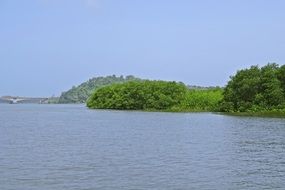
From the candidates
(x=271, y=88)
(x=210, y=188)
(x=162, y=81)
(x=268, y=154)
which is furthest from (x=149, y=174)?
(x=162, y=81)

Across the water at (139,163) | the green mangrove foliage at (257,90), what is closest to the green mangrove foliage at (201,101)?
the green mangrove foliage at (257,90)

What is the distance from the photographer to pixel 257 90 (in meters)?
107

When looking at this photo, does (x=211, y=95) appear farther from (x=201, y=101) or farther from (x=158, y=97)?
(x=158, y=97)

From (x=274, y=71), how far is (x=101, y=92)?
7088 centimetres

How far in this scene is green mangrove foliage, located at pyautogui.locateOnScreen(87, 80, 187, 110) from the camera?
460 ft

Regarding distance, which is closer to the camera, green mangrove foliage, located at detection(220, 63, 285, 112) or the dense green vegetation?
green mangrove foliage, located at detection(220, 63, 285, 112)

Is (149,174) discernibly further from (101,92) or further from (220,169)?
(101,92)

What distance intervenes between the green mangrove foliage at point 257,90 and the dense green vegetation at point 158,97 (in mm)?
14689

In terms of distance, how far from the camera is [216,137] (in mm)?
48875

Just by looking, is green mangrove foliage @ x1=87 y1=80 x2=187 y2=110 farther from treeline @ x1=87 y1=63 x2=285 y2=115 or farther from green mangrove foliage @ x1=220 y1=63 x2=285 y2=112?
green mangrove foliage @ x1=220 y1=63 x2=285 y2=112

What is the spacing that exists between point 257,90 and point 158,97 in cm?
4044

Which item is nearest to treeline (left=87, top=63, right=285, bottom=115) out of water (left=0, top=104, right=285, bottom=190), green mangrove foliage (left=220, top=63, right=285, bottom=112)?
green mangrove foliage (left=220, top=63, right=285, bottom=112)

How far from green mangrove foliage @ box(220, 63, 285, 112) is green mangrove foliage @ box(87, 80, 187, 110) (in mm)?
29530

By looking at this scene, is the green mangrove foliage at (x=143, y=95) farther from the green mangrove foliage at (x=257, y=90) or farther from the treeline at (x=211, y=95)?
the green mangrove foliage at (x=257, y=90)
